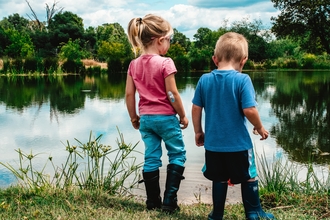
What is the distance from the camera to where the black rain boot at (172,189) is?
255cm

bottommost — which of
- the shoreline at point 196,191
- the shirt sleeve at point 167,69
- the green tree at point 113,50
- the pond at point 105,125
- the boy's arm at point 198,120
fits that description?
the shoreline at point 196,191

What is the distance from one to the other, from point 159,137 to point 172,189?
1.12 ft

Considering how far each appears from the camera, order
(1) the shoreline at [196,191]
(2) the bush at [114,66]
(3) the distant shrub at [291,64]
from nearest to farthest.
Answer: (1) the shoreline at [196,191]
(2) the bush at [114,66]
(3) the distant shrub at [291,64]

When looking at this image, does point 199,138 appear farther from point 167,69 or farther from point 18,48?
point 18,48

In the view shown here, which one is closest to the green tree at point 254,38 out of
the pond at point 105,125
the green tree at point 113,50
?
the green tree at point 113,50

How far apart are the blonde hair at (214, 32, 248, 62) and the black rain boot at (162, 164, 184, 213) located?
728mm

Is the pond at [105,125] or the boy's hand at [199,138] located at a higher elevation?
the boy's hand at [199,138]

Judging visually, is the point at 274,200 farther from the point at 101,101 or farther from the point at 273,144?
the point at 101,101

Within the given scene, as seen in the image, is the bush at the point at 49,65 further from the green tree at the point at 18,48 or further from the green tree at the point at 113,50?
the green tree at the point at 113,50

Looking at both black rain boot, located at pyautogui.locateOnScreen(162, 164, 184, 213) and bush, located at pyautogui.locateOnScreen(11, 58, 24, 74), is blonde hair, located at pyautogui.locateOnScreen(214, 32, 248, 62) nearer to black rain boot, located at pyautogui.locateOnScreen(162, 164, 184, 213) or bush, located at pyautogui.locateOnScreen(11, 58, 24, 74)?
black rain boot, located at pyautogui.locateOnScreen(162, 164, 184, 213)

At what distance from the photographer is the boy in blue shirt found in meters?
2.29

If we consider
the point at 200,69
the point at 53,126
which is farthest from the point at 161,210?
the point at 200,69

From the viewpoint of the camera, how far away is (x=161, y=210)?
8.42ft

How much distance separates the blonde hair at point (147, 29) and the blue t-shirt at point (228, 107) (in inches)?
Result: 17.9
